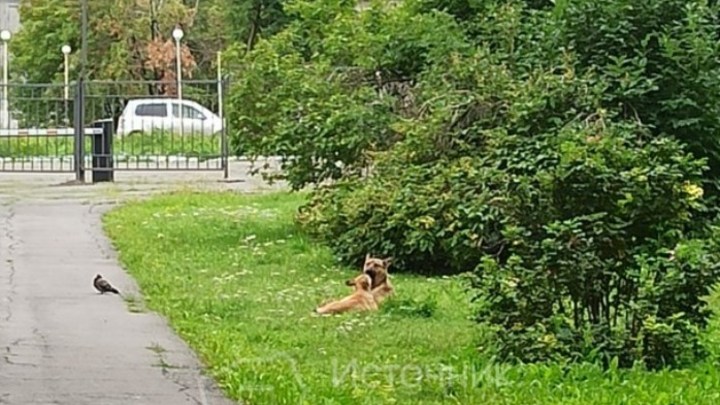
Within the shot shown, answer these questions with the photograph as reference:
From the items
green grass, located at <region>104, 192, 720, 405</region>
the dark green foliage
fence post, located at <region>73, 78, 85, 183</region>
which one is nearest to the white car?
fence post, located at <region>73, 78, 85, 183</region>

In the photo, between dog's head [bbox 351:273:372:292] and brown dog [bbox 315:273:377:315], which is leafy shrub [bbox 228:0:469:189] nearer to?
dog's head [bbox 351:273:372:292]

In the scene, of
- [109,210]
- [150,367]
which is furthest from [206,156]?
[150,367]

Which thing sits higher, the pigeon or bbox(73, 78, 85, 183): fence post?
bbox(73, 78, 85, 183): fence post

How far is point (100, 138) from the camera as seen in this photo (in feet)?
86.7

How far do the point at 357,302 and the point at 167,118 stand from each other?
841 inches

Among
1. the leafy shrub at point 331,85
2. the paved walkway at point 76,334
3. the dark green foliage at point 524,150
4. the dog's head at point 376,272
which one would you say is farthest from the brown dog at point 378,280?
the leafy shrub at point 331,85

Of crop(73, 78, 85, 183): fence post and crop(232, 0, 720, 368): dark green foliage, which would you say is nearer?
crop(232, 0, 720, 368): dark green foliage

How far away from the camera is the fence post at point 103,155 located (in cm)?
2648

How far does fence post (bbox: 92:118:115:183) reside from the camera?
2648 centimetres

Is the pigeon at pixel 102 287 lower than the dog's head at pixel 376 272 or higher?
lower

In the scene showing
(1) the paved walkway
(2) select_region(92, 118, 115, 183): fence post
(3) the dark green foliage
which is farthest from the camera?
(2) select_region(92, 118, 115, 183): fence post

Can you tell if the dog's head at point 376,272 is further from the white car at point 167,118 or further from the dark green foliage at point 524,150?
the white car at point 167,118

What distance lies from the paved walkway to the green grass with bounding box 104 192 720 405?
9.1 inches

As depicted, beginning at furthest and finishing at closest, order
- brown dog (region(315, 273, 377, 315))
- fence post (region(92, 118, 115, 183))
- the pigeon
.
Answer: fence post (region(92, 118, 115, 183)) < the pigeon < brown dog (region(315, 273, 377, 315))
